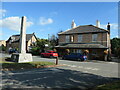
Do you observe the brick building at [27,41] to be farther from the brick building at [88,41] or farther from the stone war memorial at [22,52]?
the stone war memorial at [22,52]

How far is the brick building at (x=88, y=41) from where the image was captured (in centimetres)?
3009

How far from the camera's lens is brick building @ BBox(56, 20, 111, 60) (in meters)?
30.1

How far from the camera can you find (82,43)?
3353cm

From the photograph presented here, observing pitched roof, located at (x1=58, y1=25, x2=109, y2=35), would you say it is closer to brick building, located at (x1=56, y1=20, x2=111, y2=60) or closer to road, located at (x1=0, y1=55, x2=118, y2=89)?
brick building, located at (x1=56, y1=20, x2=111, y2=60)

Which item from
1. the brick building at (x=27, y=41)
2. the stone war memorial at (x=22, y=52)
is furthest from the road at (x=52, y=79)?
the brick building at (x=27, y=41)

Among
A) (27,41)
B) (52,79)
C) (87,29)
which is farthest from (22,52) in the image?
(27,41)

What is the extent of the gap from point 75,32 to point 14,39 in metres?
34.6

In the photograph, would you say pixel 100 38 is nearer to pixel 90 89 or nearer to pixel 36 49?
pixel 36 49

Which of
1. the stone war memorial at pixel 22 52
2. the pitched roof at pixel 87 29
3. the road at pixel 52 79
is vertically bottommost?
the road at pixel 52 79

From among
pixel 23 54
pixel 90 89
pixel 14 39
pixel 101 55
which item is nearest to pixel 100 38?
pixel 101 55

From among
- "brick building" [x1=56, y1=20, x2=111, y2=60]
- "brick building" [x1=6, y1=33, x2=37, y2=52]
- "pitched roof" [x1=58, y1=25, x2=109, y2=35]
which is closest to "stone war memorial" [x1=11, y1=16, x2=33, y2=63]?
"brick building" [x1=56, y1=20, x2=111, y2=60]

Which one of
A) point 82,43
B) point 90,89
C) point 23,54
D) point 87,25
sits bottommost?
point 90,89

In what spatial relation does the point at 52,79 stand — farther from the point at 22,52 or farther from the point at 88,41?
the point at 88,41

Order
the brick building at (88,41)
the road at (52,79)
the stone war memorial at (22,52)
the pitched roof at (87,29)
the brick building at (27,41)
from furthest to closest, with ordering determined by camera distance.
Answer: the brick building at (27,41)
the pitched roof at (87,29)
the brick building at (88,41)
the stone war memorial at (22,52)
the road at (52,79)
